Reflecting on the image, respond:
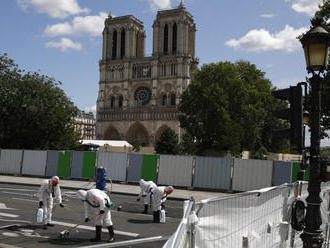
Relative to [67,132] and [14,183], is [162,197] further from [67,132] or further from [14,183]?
[67,132]

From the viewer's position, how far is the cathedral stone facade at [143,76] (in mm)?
77062

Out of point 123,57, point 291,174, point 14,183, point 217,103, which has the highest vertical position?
point 123,57

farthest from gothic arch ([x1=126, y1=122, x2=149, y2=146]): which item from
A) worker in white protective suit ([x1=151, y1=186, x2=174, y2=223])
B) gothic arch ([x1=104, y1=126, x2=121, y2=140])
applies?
worker in white protective suit ([x1=151, y1=186, x2=174, y2=223])

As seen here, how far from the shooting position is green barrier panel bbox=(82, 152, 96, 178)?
81.5 ft

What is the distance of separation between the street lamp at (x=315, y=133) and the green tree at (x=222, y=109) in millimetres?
33907

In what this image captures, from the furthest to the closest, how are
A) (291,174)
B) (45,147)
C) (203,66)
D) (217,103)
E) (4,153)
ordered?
(203,66) < (217,103) < (45,147) < (4,153) < (291,174)

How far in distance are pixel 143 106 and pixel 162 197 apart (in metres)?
68.8

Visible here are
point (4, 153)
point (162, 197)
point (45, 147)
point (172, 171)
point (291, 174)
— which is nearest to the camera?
point (162, 197)

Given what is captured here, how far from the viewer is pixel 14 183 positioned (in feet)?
75.4

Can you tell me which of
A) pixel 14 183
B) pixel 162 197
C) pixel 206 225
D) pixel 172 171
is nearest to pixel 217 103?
pixel 172 171

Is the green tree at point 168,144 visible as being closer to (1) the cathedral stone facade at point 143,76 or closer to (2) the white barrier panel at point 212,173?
(1) the cathedral stone facade at point 143,76

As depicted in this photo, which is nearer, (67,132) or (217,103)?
(67,132)

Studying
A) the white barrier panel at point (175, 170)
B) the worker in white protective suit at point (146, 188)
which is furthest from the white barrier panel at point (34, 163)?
the worker in white protective suit at point (146, 188)

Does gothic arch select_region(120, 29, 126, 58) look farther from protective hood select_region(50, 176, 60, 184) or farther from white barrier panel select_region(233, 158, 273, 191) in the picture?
protective hood select_region(50, 176, 60, 184)
